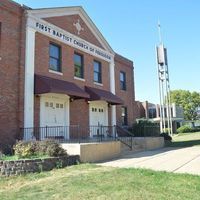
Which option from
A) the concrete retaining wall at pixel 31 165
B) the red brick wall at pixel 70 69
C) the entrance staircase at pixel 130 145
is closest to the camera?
the concrete retaining wall at pixel 31 165

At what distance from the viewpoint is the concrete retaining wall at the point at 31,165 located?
1039 centimetres

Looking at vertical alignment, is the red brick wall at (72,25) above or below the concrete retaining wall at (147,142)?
above

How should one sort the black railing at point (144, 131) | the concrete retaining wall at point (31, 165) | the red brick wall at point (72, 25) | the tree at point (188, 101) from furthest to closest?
the tree at point (188, 101)
the black railing at point (144, 131)
the red brick wall at point (72, 25)
the concrete retaining wall at point (31, 165)

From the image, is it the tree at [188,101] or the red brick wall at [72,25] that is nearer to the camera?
the red brick wall at [72,25]

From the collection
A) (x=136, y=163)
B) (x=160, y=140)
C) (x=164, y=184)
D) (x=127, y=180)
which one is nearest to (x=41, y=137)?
(x=136, y=163)

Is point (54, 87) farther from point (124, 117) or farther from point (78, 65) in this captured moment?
point (124, 117)

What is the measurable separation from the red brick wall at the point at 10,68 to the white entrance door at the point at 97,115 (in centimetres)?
664

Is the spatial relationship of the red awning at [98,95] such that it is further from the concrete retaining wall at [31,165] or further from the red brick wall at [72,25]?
the concrete retaining wall at [31,165]

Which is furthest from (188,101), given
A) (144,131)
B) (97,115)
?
(97,115)

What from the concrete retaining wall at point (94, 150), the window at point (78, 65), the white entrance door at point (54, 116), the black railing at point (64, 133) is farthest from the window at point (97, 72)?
the concrete retaining wall at point (94, 150)

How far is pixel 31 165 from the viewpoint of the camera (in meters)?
10.8

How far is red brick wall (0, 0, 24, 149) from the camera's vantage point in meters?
14.1

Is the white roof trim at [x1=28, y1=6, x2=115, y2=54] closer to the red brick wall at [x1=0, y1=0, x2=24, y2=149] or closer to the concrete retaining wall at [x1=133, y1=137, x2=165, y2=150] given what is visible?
the red brick wall at [x1=0, y1=0, x2=24, y2=149]

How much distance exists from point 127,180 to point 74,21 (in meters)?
13.6
